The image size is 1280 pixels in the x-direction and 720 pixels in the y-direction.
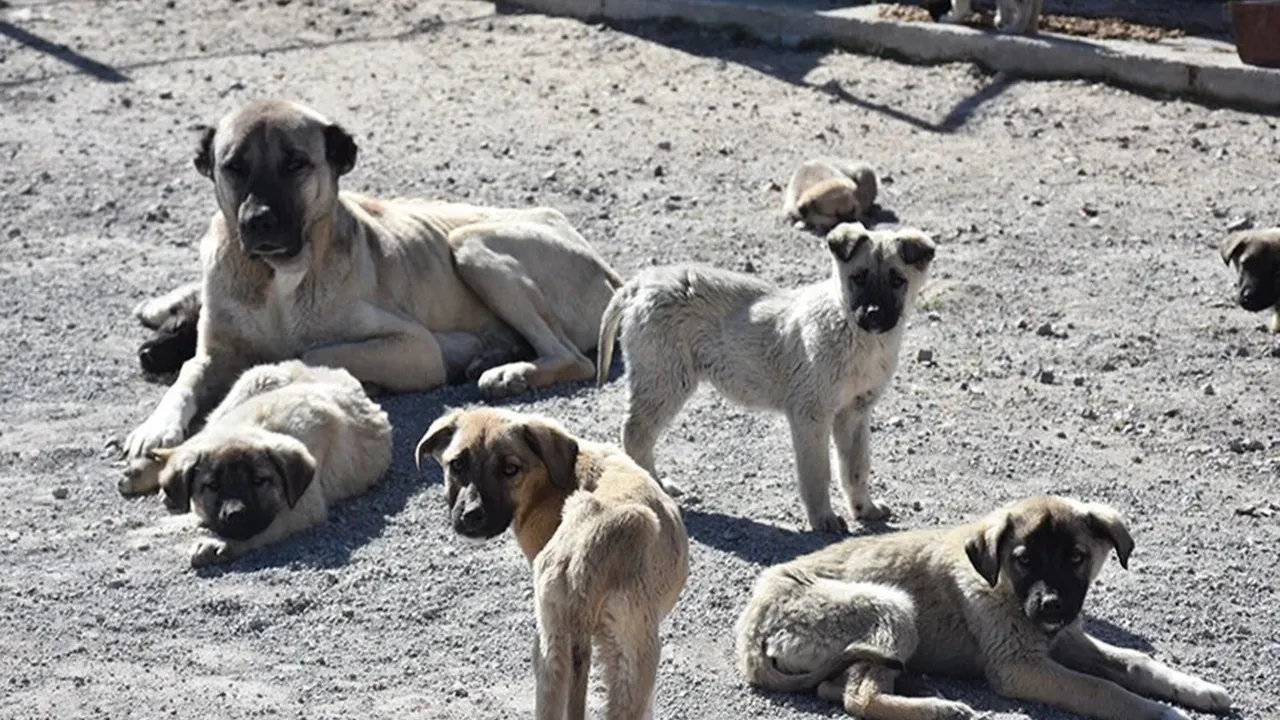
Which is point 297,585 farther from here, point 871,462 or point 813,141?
point 813,141

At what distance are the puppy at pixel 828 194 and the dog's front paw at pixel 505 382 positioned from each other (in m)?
2.42

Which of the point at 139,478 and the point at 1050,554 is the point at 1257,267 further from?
the point at 139,478

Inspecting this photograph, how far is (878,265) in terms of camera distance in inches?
332

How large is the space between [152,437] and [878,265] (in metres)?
3.08

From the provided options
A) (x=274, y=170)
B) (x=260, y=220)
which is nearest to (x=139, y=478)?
(x=260, y=220)

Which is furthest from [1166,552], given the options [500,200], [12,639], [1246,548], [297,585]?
[500,200]

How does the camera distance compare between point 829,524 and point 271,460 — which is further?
point 271,460

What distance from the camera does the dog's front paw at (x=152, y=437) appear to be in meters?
9.45

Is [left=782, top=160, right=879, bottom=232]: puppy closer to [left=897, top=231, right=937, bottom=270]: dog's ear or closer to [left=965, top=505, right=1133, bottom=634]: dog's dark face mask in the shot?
[left=897, top=231, right=937, bottom=270]: dog's ear

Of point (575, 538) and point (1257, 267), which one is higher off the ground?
point (575, 538)

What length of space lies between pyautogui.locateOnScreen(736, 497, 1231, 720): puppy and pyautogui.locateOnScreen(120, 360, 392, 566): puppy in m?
2.07

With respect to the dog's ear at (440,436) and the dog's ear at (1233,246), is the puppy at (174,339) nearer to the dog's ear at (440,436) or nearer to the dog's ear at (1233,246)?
the dog's ear at (440,436)

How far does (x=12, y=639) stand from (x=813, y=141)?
7454mm

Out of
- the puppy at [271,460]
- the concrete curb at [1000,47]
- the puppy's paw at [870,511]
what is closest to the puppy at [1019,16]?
the concrete curb at [1000,47]
